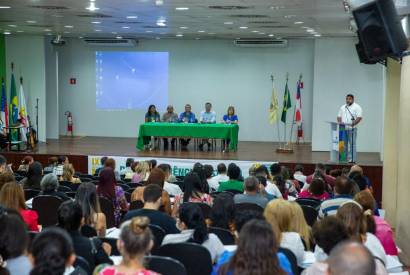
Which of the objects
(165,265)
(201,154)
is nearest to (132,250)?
(165,265)

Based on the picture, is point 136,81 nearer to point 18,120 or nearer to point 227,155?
point 18,120

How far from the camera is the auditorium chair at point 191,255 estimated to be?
4.52 meters

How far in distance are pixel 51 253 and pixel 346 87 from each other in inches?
643

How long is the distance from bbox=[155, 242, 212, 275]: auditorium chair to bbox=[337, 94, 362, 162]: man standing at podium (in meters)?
9.98

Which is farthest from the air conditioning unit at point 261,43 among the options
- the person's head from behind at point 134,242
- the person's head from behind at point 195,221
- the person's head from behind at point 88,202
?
the person's head from behind at point 134,242

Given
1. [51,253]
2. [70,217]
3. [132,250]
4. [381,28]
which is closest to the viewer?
[51,253]

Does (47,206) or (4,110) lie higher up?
(4,110)

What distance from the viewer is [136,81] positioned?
21.3 m

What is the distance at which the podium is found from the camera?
14.1 m

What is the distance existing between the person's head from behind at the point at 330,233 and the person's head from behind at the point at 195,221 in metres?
0.95

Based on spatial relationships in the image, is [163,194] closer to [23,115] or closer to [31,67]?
[23,115]

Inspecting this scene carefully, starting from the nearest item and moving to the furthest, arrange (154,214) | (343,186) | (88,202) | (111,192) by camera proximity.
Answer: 1. (154,214)
2. (88,202)
3. (343,186)
4. (111,192)

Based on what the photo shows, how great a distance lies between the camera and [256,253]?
3.29 metres

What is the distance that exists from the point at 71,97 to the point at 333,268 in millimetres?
19404
